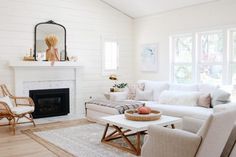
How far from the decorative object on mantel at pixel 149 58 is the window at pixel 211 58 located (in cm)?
128

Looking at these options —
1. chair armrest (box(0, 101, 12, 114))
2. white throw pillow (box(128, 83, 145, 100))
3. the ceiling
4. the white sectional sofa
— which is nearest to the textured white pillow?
the white sectional sofa

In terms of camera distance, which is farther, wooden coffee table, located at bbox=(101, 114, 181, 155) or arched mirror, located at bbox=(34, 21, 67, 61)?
arched mirror, located at bbox=(34, 21, 67, 61)

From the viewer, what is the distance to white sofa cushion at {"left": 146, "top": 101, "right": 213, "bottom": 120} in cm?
Result: 446

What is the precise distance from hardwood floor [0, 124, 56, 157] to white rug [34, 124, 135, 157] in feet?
0.85

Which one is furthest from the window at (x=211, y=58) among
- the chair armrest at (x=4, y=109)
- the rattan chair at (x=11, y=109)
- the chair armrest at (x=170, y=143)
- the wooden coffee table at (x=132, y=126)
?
the chair armrest at (x=4, y=109)

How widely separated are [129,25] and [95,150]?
181 inches

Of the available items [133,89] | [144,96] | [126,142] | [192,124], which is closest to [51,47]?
[133,89]

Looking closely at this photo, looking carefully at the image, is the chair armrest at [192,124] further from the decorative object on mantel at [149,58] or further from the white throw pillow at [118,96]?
the decorative object on mantel at [149,58]

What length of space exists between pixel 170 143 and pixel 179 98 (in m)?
2.70

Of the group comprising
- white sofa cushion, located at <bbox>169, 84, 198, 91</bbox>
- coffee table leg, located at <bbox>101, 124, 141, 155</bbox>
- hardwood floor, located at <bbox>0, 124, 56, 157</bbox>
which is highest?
white sofa cushion, located at <bbox>169, 84, 198, 91</bbox>

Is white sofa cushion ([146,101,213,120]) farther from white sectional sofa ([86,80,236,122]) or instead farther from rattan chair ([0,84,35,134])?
rattan chair ([0,84,35,134])

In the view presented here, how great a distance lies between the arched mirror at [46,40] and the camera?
6.14m

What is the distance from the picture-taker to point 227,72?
5.51 metres

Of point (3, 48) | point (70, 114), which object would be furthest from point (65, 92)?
point (3, 48)
